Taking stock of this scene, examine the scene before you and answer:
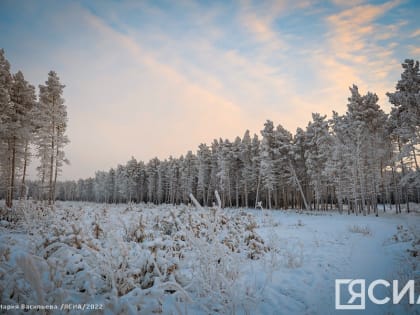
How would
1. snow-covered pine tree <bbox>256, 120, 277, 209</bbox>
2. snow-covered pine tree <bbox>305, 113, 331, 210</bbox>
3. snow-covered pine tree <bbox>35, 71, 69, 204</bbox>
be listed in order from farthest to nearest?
snow-covered pine tree <bbox>256, 120, 277, 209</bbox> < snow-covered pine tree <bbox>305, 113, 331, 210</bbox> < snow-covered pine tree <bbox>35, 71, 69, 204</bbox>

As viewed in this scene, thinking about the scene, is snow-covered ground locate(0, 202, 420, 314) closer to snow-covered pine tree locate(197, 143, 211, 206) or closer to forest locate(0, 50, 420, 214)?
forest locate(0, 50, 420, 214)

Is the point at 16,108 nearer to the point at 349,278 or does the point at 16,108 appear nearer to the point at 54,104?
the point at 54,104

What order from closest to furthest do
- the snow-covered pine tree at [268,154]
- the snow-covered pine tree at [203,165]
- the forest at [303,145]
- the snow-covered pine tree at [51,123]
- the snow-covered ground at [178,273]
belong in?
the snow-covered ground at [178,273] < the forest at [303,145] < the snow-covered pine tree at [51,123] < the snow-covered pine tree at [268,154] < the snow-covered pine tree at [203,165]

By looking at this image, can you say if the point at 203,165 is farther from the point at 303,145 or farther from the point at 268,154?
the point at 303,145

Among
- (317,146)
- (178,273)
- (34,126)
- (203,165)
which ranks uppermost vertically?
(34,126)

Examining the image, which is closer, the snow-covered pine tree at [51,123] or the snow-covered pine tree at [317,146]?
the snow-covered pine tree at [51,123]

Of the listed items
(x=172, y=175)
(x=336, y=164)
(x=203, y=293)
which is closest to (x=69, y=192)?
(x=172, y=175)

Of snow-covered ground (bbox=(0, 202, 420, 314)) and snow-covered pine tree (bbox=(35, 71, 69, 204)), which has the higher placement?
snow-covered pine tree (bbox=(35, 71, 69, 204))

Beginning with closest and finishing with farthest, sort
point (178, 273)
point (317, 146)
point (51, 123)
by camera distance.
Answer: point (178, 273) → point (51, 123) → point (317, 146)

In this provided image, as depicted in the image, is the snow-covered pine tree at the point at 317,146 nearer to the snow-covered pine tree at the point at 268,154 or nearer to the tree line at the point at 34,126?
the snow-covered pine tree at the point at 268,154

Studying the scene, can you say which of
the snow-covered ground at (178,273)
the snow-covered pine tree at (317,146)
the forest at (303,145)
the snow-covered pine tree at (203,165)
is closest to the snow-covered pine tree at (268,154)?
the forest at (303,145)

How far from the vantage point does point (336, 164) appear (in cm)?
2817

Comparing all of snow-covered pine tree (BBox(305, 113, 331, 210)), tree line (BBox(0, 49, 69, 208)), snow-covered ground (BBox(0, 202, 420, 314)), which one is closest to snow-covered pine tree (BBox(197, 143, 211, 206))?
snow-covered pine tree (BBox(305, 113, 331, 210))

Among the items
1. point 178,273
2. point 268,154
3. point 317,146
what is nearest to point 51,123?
point 178,273
